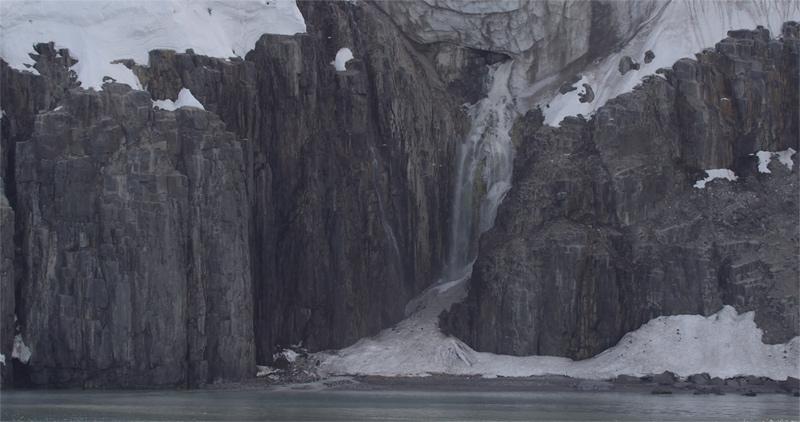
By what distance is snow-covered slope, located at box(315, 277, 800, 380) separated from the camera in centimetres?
7806

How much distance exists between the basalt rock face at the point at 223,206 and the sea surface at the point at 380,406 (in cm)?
372

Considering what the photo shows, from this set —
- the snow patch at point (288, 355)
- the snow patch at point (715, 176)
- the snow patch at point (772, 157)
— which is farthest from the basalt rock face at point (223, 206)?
the snow patch at point (772, 157)

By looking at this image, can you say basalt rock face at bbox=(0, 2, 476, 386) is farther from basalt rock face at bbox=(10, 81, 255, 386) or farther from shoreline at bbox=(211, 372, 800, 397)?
shoreline at bbox=(211, 372, 800, 397)

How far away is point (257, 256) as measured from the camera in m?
82.7

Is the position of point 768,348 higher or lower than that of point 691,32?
lower

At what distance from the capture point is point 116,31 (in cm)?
7962

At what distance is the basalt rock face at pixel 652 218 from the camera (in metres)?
81.9

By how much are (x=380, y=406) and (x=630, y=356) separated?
58.6 ft

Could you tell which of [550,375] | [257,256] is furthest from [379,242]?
[550,375]

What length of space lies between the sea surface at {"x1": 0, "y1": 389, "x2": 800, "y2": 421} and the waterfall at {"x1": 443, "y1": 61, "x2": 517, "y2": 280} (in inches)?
649

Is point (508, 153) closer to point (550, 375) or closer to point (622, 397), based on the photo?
point (550, 375)

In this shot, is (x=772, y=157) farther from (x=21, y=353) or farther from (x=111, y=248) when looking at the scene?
(x=21, y=353)

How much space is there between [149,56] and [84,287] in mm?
13322

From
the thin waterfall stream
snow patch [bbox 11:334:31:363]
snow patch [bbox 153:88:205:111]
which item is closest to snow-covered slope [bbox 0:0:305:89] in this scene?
snow patch [bbox 153:88:205:111]
